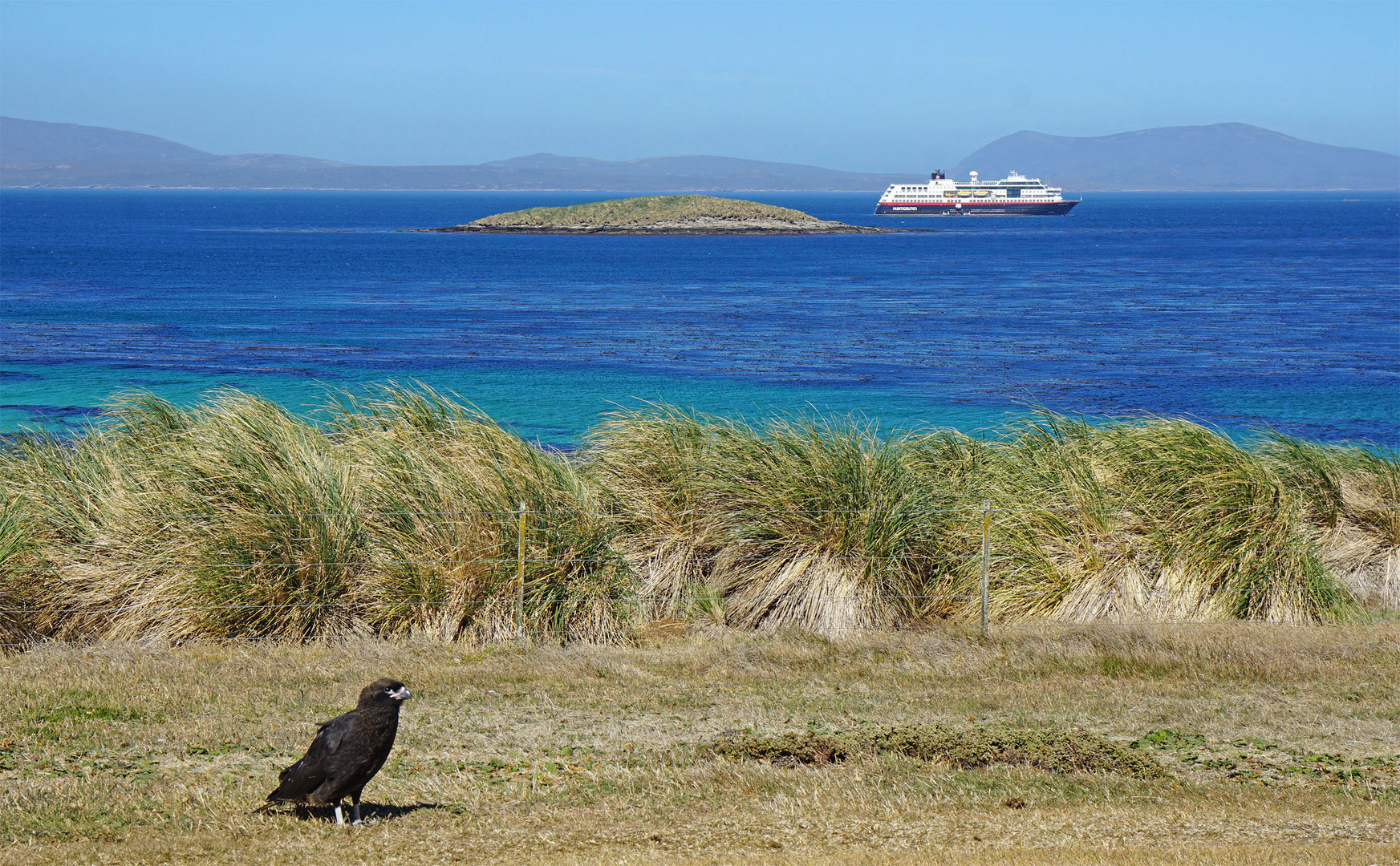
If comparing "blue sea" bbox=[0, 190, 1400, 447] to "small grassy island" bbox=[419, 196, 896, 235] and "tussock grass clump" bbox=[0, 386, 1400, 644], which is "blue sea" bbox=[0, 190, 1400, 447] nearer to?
"tussock grass clump" bbox=[0, 386, 1400, 644]

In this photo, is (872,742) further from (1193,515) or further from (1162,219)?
(1162,219)

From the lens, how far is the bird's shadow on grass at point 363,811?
629 cm

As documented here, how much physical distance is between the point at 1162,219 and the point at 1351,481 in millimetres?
A: 166689

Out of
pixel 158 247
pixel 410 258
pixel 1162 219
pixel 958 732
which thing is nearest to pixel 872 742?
pixel 958 732

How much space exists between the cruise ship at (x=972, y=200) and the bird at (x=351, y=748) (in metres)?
173

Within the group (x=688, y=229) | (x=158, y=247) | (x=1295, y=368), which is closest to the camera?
(x=1295, y=368)

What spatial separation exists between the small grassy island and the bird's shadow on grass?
399 feet

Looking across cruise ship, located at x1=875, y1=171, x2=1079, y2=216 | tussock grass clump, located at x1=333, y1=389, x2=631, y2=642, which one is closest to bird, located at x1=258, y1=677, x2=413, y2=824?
tussock grass clump, located at x1=333, y1=389, x2=631, y2=642

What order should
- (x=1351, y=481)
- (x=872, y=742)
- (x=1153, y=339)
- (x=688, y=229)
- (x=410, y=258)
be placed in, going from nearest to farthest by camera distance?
(x=872, y=742) → (x=1351, y=481) → (x=1153, y=339) → (x=410, y=258) → (x=688, y=229)

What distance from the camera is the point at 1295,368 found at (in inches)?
1432

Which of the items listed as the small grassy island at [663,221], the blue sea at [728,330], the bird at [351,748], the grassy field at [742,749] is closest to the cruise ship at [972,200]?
the small grassy island at [663,221]

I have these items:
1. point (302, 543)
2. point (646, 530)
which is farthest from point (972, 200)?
point (302, 543)

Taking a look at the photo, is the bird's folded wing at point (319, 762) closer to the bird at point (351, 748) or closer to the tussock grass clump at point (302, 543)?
the bird at point (351, 748)

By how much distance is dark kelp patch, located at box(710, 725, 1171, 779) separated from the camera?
7.38 meters
